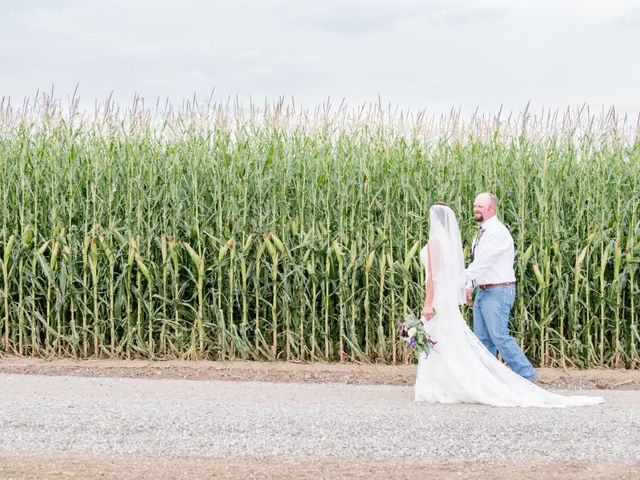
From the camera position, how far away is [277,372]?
458 inches

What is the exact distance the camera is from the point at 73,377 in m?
11.2

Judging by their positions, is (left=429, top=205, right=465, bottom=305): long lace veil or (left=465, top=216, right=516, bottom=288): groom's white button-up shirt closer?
(left=429, top=205, right=465, bottom=305): long lace veil

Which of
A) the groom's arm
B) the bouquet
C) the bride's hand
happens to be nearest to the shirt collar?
the groom's arm

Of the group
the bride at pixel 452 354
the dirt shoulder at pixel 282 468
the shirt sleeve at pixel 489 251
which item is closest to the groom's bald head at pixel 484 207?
the shirt sleeve at pixel 489 251

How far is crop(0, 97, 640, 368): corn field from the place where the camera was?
12.1 m

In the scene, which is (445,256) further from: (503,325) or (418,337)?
(503,325)

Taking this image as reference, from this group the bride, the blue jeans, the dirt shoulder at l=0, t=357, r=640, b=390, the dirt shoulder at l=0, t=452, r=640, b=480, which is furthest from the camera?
the dirt shoulder at l=0, t=357, r=640, b=390

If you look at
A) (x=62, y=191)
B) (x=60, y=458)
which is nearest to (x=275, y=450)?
(x=60, y=458)

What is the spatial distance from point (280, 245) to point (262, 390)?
2490 millimetres

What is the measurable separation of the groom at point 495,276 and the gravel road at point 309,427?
0.96m

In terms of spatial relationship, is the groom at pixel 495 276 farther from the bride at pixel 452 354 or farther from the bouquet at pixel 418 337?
the bouquet at pixel 418 337

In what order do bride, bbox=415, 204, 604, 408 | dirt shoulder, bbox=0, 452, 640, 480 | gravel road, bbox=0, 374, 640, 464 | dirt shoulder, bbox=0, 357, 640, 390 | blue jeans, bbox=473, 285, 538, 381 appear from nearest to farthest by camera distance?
dirt shoulder, bbox=0, 452, 640, 480
gravel road, bbox=0, 374, 640, 464
bride, bbox=415, 204, 604, 408
blue jeans, bbox=473, 285, 538, 381
dirt shoulder, bbox=0, 357, 640, 390

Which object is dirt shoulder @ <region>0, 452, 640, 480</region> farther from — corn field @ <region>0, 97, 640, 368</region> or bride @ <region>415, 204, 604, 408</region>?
corn field @ <region>0, 97, 640, 368</region>

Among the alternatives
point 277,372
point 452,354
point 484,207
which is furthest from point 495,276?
point 277,372
